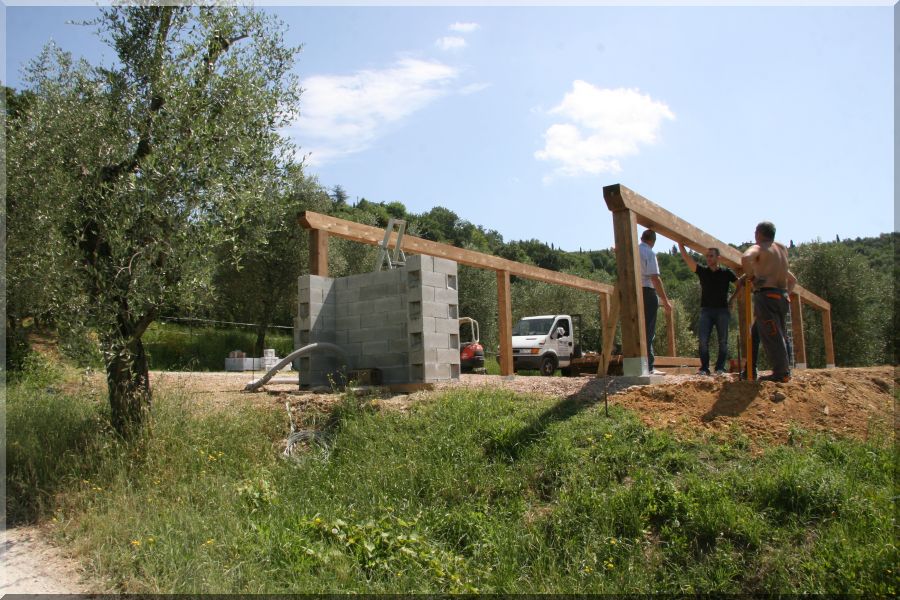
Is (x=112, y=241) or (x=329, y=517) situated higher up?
(x=112, y=241)

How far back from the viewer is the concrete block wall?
8.38 m

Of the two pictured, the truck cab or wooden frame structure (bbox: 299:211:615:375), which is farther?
the truck cab

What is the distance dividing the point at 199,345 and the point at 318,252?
17.4 m

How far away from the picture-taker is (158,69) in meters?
7.09

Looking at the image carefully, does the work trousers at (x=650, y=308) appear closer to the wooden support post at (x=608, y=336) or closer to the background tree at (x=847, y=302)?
the wooden support post at (x=608, y=336)

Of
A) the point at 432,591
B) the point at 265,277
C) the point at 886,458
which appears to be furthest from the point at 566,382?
the point at 265,277

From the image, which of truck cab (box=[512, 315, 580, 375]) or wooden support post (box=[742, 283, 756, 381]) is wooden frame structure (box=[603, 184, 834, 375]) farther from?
truck cab (box=[512, 315, 580, 375])

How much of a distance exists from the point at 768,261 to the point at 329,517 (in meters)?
5.11

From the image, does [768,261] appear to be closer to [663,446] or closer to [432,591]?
[663,446]

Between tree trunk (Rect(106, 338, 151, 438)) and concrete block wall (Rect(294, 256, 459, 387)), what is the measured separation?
95.4 inches

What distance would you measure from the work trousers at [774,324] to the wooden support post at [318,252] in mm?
5767

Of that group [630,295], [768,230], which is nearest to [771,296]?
[768,230]

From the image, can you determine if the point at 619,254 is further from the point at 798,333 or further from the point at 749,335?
the point at 798,333

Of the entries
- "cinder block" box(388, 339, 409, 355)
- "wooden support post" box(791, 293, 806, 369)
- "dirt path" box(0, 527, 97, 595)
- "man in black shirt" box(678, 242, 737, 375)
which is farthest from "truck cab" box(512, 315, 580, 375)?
"dirt path" box(0, 527, 97, 595)
